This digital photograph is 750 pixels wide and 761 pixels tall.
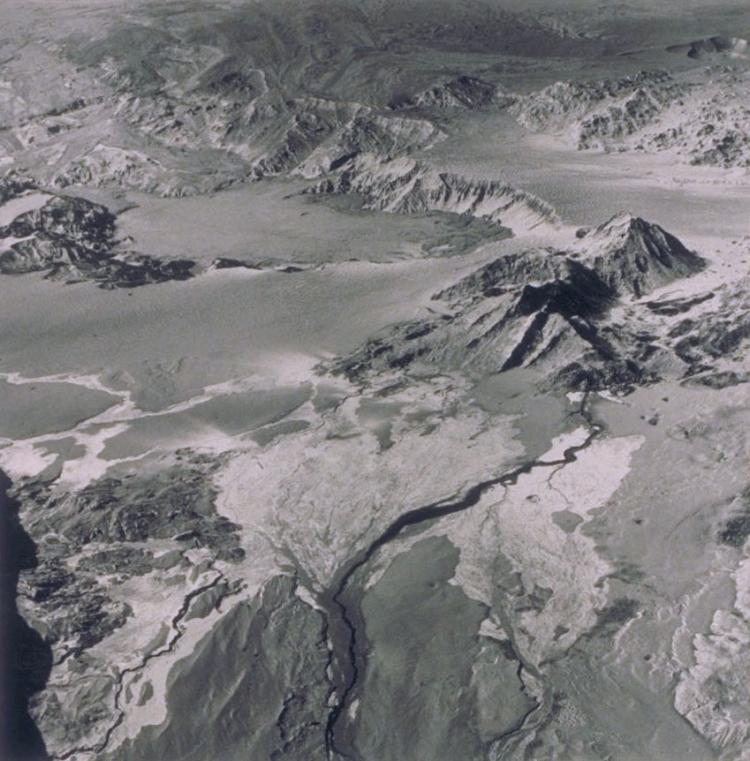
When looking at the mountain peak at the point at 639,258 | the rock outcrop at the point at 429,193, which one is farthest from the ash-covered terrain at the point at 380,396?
the rock outcrop at the point at 429,193

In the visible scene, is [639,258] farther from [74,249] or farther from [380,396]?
[74,249]

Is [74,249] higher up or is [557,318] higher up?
[557,318]

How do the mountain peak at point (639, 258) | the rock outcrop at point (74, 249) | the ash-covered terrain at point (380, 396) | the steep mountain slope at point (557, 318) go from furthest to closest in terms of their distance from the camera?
the rock outcrop at point (74, 249)
the mountain peak at point (639, 258)
the steep mountain slope at point (557, 318)
the ash-covered terrain at point (380, 396)

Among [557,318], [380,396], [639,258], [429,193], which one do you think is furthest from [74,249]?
[639,258]

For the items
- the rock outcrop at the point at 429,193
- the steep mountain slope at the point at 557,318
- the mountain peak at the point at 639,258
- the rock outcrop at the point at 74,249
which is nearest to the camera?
the steep mountain slope at the point at 557,318

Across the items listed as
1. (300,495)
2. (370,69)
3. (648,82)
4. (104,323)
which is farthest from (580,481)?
(370,69)

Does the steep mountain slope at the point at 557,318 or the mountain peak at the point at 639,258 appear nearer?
the steep mountain slope at the point at 557,318

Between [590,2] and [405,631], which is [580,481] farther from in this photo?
[590,2]

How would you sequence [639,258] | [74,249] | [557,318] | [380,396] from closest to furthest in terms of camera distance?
1. [380,396]
2. [557,318]
3. [639,258]
4. [74,249]

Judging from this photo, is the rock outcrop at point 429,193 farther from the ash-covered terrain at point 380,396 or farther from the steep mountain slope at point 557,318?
the steep mountain slope at point 557,318
